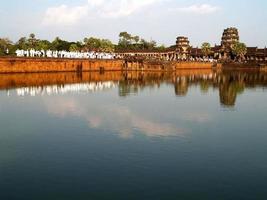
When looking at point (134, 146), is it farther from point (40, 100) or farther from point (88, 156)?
point (40, 100)

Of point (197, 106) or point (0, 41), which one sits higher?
point (0, 41)

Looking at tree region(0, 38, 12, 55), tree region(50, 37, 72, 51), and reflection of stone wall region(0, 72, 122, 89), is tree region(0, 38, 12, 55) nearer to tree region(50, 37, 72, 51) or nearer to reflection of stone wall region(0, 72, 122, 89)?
tree region(50, 37, 72, 51)

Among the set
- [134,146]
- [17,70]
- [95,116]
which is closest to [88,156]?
[134,146]

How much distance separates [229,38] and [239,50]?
9.27 metres

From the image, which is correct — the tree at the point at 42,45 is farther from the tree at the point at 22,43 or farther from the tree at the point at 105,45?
the tree at the point at 105,45

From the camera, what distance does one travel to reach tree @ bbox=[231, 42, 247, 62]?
14350 cm

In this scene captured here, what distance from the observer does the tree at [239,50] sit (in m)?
144

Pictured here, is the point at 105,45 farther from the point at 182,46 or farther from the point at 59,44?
the point at 182,46

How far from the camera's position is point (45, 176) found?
16.4 metres

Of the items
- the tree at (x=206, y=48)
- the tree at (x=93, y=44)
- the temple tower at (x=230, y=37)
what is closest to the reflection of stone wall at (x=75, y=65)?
the temple tower at (x=230, y=37)

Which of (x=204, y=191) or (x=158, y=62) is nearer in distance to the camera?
(x=204, y=191)

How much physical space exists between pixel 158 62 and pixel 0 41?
44958 mm

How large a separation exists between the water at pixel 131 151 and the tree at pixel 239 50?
4311 inches

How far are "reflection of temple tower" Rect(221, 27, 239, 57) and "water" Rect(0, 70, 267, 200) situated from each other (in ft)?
380
